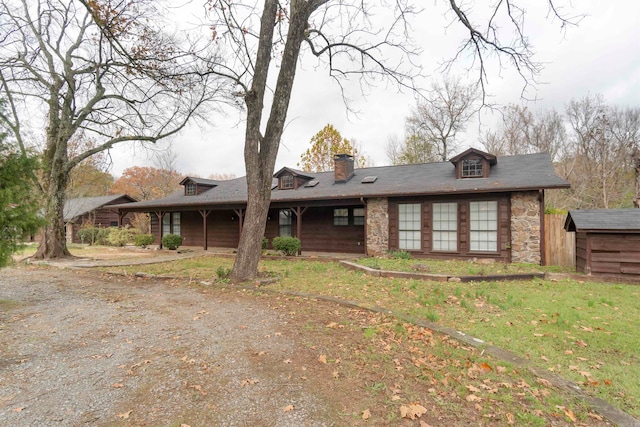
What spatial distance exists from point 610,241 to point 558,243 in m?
2.50

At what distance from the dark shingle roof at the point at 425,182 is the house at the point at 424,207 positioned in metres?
0.03

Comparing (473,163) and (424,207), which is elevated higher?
(473,163)

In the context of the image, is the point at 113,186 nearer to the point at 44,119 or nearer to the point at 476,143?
the point at 44,119

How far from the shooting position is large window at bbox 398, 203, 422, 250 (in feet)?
41.1

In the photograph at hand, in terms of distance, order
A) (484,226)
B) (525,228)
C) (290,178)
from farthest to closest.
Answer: (290,178) → (484,226) → (525,228)

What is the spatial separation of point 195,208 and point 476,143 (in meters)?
21.3

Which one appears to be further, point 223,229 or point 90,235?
point 90,235

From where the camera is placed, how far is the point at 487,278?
825cm

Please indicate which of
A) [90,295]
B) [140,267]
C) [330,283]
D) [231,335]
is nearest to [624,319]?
[330,283]

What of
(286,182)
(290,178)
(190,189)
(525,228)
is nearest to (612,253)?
(525,228)

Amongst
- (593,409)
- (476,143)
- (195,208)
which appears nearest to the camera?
(593,409)

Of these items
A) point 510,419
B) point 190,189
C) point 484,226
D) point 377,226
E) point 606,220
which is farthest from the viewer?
point 190,189

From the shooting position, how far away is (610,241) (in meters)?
8.30

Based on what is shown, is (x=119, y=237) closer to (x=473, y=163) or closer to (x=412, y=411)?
(x=473, y=163)
